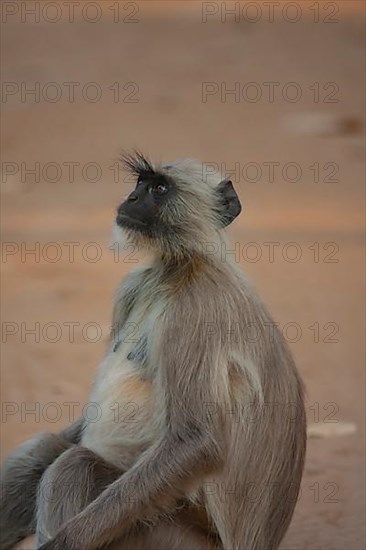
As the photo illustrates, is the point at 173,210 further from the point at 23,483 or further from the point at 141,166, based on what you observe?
the point at 23,483

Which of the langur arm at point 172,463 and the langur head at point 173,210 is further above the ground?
the langur head at point 173,210

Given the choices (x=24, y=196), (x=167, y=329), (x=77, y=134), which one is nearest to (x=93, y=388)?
(x=167, y=329)

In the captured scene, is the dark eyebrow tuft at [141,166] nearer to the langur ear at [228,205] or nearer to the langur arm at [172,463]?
the langur ear at [228,205]

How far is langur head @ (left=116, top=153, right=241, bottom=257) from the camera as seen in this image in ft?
16.3

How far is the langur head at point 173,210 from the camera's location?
4961 mm

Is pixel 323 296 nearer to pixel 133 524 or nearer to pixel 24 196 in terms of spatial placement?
pixel 24 196

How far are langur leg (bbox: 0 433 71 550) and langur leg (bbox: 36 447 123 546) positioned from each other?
388 mm

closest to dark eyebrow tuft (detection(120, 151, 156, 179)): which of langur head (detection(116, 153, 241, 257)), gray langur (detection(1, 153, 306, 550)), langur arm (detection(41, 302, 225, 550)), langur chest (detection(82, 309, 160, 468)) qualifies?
langur head (detection(116, 153, 241, 257))

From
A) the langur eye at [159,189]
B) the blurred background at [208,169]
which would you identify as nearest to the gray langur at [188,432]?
the langur eye at [159,189]

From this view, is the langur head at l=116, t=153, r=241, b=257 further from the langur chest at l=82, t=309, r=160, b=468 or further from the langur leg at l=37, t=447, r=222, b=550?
the langur leg at l=37, t=447, r=222, b=550

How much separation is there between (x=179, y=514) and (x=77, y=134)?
22.2ft

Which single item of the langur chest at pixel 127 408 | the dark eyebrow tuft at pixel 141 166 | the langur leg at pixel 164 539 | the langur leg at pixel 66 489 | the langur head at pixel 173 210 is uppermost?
the dark eyebrow tuft at pixel 141 166

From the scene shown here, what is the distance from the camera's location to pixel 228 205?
505 centimetres

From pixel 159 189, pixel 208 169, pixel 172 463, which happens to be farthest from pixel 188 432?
pixel 208 169
